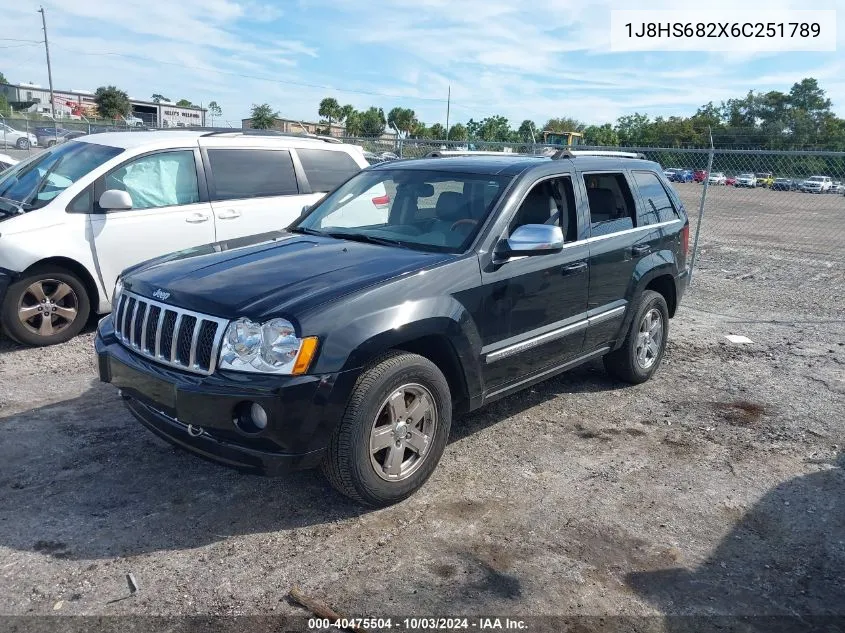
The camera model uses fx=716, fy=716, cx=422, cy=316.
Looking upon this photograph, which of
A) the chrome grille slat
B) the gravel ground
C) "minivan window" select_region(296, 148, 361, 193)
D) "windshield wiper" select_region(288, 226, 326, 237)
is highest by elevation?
"minivan window" select_region(296, 148, 361, 193)

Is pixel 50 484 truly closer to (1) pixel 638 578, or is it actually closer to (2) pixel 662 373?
(1) pixel 638 578

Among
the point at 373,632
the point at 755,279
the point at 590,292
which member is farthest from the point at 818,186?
the point at 373,632

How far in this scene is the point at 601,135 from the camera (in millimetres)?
63188

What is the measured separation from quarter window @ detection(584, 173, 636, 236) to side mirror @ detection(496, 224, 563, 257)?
936 mm

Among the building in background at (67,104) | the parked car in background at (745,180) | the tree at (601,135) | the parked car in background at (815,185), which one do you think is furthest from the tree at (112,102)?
the parked car in background at (815,185)

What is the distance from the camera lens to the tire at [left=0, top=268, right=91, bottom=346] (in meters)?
6.07

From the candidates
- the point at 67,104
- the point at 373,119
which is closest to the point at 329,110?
the point at 373,119

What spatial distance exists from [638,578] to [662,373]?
10.8 feet

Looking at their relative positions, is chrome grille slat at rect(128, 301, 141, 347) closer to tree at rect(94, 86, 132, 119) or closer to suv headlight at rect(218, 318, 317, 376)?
suv headlight at rect(218, 318, 317, 376)

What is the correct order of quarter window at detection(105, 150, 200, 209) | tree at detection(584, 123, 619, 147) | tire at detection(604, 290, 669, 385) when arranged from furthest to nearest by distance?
tree at detection(584, 123, 619, 147)
quarter window at detection(105, 150, 200, 209)
tire at detection(604, 290, 669, 385)

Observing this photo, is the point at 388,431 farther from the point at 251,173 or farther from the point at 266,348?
the point at 251,173

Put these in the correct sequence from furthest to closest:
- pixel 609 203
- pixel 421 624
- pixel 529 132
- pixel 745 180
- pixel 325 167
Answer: pixel 745 180 → pixel 529 132 → pixel 325 167 → pixel 609 203 → pixel 421 624

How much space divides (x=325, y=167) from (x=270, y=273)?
4414 millimetres

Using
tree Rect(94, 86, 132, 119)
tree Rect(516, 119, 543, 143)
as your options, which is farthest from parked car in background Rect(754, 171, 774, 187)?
tree Rect(94, 86, 132, 119)
